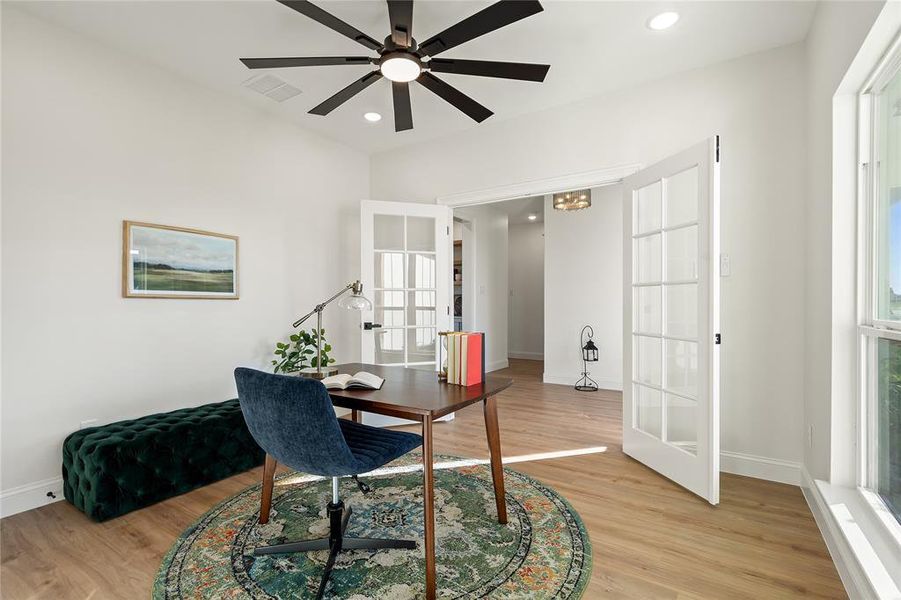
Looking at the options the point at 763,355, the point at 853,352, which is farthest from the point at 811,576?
the point at 763,355

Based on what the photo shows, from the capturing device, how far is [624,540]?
1.98 meters

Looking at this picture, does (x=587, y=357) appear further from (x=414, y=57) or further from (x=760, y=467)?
(x=414, y=57)

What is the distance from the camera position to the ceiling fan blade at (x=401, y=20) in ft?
5.61

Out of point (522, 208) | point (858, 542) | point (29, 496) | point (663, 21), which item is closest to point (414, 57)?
point (663, 21)

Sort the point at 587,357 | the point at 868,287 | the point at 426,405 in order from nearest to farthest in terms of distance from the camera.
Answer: the point at 426,405 → the point at 868,287 → the point at 587,357

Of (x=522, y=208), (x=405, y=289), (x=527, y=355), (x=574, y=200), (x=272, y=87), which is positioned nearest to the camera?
(x=272, y=87)

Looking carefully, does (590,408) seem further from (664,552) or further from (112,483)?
(112,483)

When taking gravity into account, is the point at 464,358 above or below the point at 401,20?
below

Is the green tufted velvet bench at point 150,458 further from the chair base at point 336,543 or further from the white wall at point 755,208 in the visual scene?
the white wall at point 755,208

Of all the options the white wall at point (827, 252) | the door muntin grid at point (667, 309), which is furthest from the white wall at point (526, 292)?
the white wall at point (827, 252)

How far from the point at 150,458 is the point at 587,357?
478 centimetres

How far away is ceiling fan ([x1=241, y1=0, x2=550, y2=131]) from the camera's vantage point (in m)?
1.75

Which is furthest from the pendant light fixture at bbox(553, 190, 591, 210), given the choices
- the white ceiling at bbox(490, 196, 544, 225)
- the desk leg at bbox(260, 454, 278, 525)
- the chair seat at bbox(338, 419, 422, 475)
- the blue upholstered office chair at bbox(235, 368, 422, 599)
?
the desk leg at bbox(260, 454, 278, 525)

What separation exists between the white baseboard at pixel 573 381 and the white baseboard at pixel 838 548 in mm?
3107
